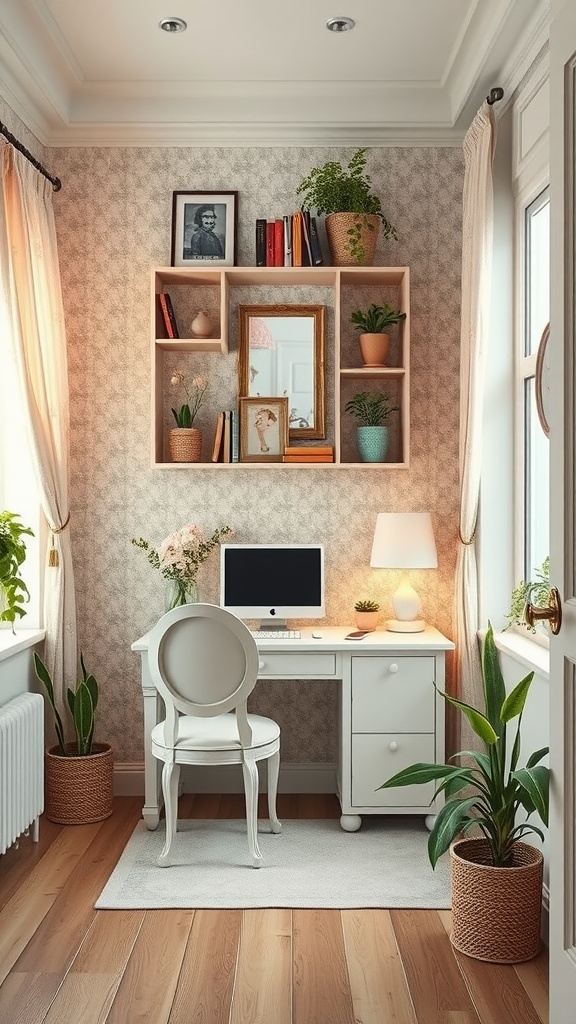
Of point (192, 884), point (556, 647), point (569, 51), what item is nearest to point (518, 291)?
point (569, 51)

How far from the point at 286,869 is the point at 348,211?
2.61 meters

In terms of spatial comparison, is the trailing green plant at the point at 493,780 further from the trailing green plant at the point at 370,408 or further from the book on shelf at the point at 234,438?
the book on shelf at the point at 234,438

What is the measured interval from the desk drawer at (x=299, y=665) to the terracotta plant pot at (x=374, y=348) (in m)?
1.26

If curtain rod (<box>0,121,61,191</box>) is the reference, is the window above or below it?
below

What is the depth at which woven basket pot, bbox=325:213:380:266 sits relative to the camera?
3.82 m

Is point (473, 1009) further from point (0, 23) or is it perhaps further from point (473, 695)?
point (0, 23)

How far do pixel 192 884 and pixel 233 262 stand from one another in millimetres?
2496

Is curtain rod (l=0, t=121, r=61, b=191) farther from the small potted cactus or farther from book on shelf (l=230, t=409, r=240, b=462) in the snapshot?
the small potted cactus

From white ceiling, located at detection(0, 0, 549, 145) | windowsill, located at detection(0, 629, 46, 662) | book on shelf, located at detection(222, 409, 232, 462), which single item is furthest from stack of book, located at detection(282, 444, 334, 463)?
white ceiling, located at detection(0, 0, 549, 145)

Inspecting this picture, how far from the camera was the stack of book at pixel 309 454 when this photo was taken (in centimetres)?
390

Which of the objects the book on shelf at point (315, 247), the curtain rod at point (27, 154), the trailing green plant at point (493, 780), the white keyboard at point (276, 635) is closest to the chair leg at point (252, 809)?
the white keyboard at point (276, 635)

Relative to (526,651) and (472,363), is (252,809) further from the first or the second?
(472,363)

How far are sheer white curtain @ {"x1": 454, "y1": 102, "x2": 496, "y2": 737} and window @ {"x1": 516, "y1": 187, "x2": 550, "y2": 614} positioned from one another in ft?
0.49

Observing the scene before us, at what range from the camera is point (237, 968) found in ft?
8.29
